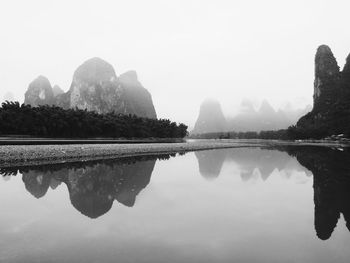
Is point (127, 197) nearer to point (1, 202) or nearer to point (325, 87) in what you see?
point (1, 202)

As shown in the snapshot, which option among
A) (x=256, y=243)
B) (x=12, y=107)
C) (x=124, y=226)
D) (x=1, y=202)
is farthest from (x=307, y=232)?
(x=12, y=107)

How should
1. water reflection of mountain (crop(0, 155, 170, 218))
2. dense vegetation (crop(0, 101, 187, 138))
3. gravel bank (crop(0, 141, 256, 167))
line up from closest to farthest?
water reflection of mountain (crop(0, 155, 170, 218)) < gravel bank (crop(0, 141, 256, 167)) < dense vegetation (crop(0, 101, 187, 138))

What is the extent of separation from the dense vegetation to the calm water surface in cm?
3441

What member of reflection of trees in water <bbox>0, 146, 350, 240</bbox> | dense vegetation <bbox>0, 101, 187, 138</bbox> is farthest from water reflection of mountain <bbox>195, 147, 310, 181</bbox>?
dense vegetation <bbox>0, 101, 187, 138</bbox>

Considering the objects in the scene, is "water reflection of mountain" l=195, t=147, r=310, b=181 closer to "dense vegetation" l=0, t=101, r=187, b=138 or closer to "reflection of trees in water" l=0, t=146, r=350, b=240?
"reflection of trees in water" l=0, t=146, r=350, b=240

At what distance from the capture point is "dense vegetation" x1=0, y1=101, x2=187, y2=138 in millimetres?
46406

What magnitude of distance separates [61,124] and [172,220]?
47.6m

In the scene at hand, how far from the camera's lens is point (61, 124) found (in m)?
52.6

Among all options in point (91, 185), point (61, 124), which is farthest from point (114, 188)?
point (61, 124)

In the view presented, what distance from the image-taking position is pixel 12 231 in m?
7.75

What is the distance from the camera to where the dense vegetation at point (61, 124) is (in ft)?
152

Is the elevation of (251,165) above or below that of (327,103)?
below

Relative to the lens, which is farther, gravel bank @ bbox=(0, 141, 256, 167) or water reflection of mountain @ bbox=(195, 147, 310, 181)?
gravel bank @ bbox=(0, 141, 256, 167)

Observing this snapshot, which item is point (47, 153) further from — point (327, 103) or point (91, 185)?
point (327, 103)
